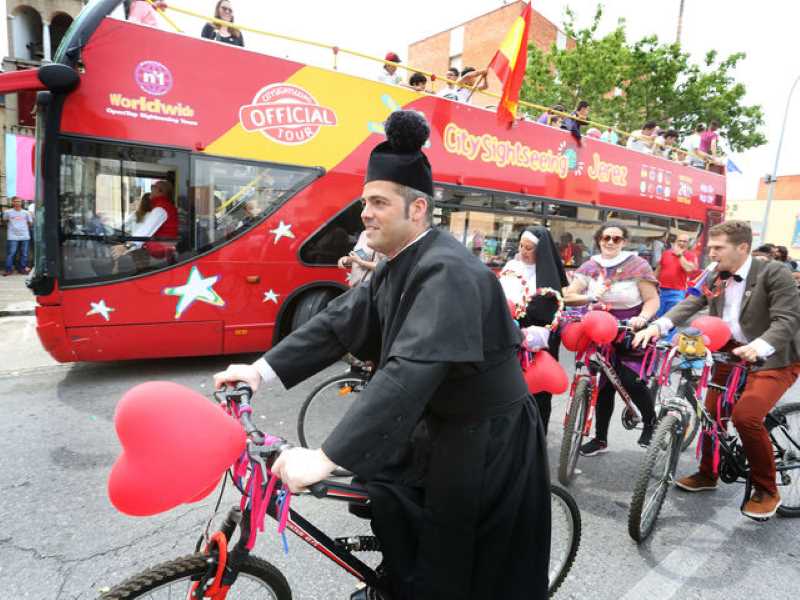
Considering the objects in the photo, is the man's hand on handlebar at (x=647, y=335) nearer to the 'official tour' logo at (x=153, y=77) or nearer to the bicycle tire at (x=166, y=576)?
the bicycle tire at (x=166, y=576)

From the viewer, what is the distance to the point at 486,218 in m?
7.43

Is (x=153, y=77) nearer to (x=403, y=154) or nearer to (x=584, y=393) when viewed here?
(x=403, y=154)

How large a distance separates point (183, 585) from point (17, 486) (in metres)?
2.46

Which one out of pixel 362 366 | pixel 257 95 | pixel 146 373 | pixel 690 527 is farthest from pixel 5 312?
pixel 690 527

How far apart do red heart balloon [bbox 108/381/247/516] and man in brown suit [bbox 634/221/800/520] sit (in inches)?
110

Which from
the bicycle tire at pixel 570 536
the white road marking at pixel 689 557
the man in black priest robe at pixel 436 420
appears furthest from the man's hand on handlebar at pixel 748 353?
the man in black priest robe at pixel 436 420

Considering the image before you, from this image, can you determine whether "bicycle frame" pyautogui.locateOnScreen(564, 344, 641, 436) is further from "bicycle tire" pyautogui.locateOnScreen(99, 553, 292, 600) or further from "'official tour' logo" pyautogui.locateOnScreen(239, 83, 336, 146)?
"'official tour' logo" pyautogui.locateOnScreen(239, 83, 336, 146)

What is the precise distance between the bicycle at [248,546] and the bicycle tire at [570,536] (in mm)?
892

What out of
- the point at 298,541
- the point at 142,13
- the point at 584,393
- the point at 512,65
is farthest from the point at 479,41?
the point at 298,541

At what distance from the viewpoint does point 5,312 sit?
7832mm

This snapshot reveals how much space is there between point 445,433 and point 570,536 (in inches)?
45.8

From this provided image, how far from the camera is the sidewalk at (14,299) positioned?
26.1 ft

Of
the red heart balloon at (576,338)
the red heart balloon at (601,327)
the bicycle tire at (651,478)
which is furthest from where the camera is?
the red heart balloon at (576,338)

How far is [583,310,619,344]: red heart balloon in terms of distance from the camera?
3.37 meters
